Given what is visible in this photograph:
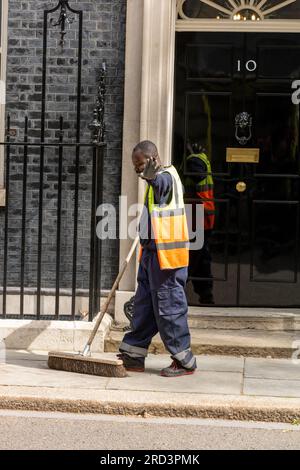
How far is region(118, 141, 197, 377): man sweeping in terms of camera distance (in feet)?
27.0

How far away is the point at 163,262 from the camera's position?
826 cm

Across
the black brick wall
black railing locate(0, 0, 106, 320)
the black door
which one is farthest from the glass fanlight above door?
black railing locate(0, 0, 106, 320)

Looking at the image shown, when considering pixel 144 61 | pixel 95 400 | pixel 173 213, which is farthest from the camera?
pixel 144 61

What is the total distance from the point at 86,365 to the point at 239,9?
12.1 feet

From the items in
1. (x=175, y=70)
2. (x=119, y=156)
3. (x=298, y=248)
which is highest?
(x=175, y=70)

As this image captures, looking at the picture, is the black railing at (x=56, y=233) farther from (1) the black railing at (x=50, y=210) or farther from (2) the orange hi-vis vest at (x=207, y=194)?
(2) the orange hi-vis vest at (x=207, y=194)

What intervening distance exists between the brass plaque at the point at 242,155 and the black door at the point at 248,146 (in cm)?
3

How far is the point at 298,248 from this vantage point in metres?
9.98

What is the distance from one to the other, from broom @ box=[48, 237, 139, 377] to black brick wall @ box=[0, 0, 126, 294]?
59.9 inches

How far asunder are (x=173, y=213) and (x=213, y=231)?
5.76 feet
